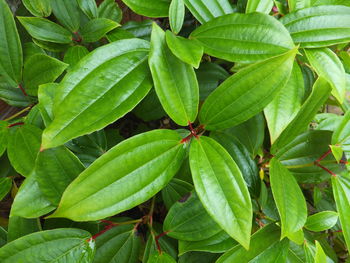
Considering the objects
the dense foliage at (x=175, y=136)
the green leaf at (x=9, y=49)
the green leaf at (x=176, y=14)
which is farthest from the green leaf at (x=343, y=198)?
the green leaf at (x=9, y=49)

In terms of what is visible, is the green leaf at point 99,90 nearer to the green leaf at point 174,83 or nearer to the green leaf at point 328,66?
the green leaf at point 174,83

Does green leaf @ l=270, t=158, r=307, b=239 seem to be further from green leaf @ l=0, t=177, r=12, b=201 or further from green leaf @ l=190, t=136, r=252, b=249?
green leaf @ l=0, t=177, r=12, b=201

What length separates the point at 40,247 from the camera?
1.74 feet

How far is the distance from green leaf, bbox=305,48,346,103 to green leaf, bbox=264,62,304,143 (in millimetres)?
42

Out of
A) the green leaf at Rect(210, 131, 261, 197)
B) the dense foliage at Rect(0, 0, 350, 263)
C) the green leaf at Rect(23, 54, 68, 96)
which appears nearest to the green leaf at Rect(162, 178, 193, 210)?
the dense foliage at Rect(0, 0, 350, 263)

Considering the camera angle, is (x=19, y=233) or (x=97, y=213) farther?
(x=19, y=233)

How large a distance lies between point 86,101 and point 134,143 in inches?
3.9

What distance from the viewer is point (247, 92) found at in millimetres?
512

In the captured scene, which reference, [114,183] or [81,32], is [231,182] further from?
[81,32]

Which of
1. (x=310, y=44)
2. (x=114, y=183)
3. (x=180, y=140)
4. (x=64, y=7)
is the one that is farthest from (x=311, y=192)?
(x=64, y=7)

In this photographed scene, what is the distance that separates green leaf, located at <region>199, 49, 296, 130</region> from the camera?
1.60 feet

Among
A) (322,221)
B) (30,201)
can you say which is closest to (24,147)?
(30,201)

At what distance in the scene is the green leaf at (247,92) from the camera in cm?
49

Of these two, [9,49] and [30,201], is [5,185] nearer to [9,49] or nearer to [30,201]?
[30,201]
